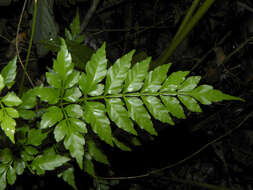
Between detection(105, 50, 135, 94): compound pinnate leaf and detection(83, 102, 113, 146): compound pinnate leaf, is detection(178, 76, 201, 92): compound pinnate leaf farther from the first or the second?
detection(83, 102, 113, 146): compound pinnate leaf

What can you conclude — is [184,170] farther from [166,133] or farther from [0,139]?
[0,139]

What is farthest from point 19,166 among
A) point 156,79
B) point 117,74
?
point 156,79

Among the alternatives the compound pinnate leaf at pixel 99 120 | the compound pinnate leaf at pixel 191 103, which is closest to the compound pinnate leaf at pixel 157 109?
the compound pinnate leaf at pixel 191 103

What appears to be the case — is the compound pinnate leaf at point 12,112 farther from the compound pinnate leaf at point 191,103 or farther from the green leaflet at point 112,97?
the compound pinnate leaf at point 191,103

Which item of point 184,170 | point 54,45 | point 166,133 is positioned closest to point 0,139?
point 54,45

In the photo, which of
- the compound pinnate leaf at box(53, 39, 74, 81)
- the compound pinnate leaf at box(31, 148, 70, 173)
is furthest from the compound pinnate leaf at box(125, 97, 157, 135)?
the compound pinnate leaf at box(31, 148, 70, 173)

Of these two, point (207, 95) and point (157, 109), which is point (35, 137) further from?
point (207, 95)
